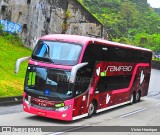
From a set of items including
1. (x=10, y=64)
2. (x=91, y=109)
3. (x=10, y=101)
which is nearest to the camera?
(x=91, y=109)

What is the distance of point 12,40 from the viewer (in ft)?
110

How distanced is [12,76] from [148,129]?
12.7m

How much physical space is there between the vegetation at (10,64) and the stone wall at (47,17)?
1399mm

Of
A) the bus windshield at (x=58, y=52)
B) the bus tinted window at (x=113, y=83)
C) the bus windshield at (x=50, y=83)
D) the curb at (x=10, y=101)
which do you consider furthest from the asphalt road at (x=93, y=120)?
the bus windshield at (x=58, y=52)

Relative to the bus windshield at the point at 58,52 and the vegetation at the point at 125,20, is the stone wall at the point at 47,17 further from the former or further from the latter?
the vegetation at the point at 125,20

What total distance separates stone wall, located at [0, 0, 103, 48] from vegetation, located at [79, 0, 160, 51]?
5060 cm

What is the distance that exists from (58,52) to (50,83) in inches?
50.3

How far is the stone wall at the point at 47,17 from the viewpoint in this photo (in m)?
34.0

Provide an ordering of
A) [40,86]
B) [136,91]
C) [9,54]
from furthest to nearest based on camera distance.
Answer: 1. [9,54]
2. [136,91]
3. [40,86]

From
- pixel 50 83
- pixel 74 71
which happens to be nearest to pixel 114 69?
pixel 50 83

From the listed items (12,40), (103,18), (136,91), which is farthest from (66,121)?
(103,18)

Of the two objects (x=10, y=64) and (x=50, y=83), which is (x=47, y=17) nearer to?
(x=10, y=64)

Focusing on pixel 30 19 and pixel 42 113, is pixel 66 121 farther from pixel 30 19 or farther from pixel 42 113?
pixel 30 19

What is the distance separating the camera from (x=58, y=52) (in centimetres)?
1375
